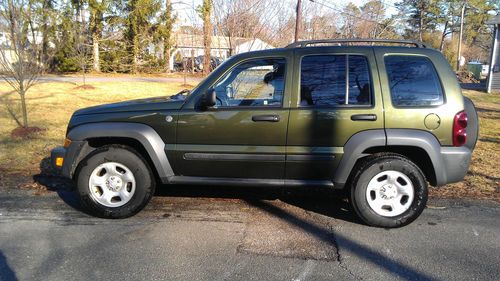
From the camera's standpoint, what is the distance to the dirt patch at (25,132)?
830 cm

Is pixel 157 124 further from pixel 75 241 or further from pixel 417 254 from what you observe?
pixel 417 254

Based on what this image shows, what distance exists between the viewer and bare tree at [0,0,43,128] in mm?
8172

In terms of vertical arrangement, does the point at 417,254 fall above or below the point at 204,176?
below

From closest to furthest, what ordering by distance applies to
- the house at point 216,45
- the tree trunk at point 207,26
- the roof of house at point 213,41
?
the roof of house at point 213,41 < the house at point 216,45 < the tree trunk at point 207,26

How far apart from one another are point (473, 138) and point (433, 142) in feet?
1.65

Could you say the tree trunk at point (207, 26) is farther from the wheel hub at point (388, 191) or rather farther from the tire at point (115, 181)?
the wheel hub at point (388, 191)

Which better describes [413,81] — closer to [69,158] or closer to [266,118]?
[266,118]

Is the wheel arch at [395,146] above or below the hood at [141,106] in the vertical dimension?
below

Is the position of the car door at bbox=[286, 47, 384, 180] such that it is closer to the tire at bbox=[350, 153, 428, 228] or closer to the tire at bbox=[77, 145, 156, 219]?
the tire at bbox=[350, 153, 428, 228]

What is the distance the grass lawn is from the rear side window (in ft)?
5.66

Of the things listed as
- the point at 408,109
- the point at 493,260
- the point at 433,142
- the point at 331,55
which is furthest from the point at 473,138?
the point at 331,55

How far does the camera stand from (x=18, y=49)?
842 centimetres

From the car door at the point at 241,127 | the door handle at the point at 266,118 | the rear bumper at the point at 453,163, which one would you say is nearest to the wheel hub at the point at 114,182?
the car door at the point at 241,127

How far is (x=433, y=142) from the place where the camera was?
13.1 feet
